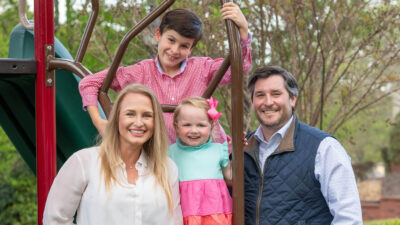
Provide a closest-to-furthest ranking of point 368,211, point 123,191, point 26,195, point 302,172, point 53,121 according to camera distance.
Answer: point 123,191 < point 302,172 < point 53,121 < point 26,195 < point 368,211

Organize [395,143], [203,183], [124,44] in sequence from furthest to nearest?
1. [395,143]
2. [124,44]
3. [203,183]

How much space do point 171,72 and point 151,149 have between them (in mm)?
535

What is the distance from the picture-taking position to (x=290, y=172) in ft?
7.91

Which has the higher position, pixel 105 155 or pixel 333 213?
pixel 105 155

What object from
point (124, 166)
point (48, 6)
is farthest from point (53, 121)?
point (124, 166)

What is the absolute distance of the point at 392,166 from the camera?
14.4m

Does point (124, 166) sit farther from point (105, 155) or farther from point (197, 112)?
point (197, 112)

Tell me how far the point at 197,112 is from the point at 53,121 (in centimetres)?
91

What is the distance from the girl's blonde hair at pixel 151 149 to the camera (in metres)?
2.27

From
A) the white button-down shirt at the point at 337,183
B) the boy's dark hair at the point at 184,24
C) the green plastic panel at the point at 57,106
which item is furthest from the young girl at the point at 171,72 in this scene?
the green plastic panel at the point at 57,106

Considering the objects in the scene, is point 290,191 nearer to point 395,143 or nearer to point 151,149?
point 151,149

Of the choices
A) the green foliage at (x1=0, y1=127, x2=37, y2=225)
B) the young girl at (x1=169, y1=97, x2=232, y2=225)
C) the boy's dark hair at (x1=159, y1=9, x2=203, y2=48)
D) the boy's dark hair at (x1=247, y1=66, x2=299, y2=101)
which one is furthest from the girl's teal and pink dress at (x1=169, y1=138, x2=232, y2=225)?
the green foliage at (x1=0, y1=127, x2=37, y2=225)

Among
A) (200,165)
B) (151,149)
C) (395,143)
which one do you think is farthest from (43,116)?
(395,143)

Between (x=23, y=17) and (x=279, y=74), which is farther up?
(x=23, y=17)
